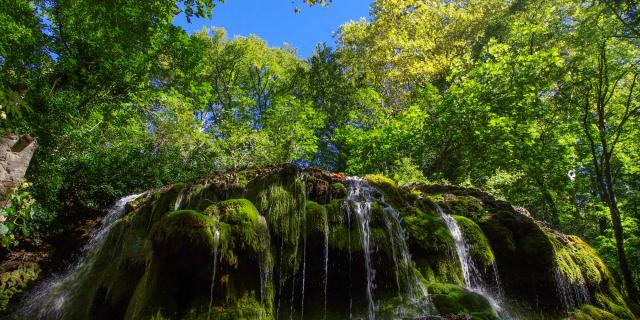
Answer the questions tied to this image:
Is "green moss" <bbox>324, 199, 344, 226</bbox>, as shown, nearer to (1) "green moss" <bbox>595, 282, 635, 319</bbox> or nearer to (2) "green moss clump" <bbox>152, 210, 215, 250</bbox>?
(2) "green moss clump" <bbox>152, 210, 215, 250</bbox>

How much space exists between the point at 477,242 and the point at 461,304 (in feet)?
8.12

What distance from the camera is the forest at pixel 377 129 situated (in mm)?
8953

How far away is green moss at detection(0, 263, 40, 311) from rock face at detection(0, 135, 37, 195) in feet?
11.7

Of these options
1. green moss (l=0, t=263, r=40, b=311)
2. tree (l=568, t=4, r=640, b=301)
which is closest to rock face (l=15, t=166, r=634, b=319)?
green moss (l=0, t=263, r=40, b=311)

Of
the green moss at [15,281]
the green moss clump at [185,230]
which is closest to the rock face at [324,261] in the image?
the green moss clump at [185,230]

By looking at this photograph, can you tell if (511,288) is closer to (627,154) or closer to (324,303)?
(324,303)

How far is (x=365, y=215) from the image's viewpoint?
685 centimetres

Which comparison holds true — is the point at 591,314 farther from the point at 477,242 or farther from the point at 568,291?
the point at 477,242

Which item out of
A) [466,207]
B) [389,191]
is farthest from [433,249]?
[466,207]

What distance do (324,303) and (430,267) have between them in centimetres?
→ 227

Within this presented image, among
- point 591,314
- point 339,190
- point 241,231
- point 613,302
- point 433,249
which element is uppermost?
point 339,190

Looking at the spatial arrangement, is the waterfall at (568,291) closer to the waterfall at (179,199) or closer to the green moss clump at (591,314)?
the green moss clump at (591,314)

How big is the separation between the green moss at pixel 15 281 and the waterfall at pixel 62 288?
31 centimetres

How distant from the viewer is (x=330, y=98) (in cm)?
2502
